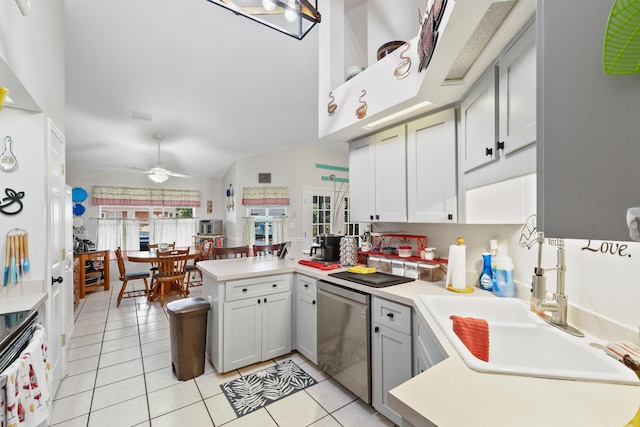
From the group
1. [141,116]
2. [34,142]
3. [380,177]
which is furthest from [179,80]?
[380,177]

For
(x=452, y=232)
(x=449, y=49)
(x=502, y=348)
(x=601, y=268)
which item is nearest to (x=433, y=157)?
(x=452, y=232)

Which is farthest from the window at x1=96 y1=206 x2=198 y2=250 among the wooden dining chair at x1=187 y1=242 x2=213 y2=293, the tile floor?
the tile floor

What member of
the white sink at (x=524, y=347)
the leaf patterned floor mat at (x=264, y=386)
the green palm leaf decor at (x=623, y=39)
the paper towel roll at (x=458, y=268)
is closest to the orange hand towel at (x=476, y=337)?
the white sink at (x=524, y=347)

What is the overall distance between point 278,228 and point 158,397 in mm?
3918

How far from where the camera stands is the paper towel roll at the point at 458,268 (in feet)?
5.57

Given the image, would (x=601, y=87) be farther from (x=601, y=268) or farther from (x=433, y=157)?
(x=433, y=157)

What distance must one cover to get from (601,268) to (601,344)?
298 millimetres

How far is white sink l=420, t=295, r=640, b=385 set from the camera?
79 cm

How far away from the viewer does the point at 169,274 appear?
4258 mm

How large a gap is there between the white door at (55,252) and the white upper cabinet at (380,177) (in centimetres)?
229

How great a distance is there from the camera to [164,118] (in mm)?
3840

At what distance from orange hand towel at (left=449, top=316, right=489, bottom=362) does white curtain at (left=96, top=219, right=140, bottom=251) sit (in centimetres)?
668

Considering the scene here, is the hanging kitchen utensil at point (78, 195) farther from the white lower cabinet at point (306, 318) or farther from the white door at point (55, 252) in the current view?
the white lower cabinet at point (306, 318)

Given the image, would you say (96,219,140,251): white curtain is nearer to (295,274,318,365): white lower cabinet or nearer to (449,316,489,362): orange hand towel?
(295,274,318,365): white lower cabinet
